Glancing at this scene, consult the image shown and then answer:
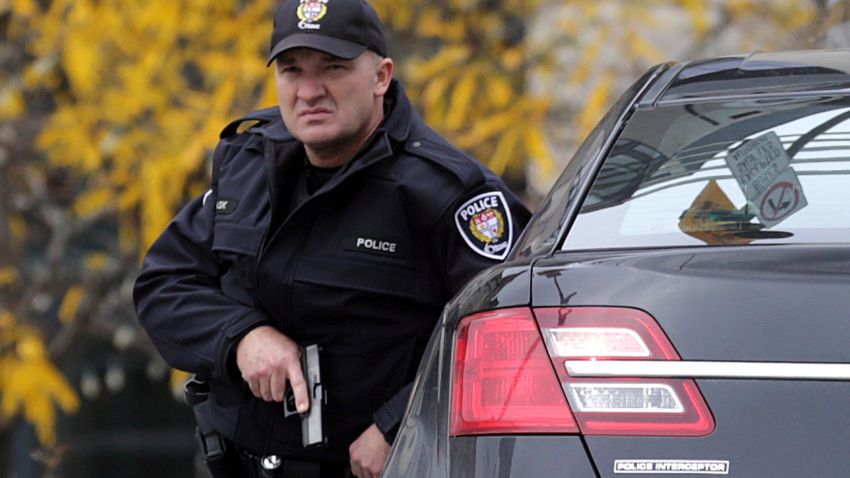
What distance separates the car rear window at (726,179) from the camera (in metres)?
2.26

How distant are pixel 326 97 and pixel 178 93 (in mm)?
3729

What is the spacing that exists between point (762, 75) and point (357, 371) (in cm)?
100

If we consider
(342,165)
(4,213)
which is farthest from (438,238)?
(4,213)

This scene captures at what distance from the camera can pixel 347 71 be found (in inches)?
125

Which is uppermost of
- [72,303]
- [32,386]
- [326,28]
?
[326,28]

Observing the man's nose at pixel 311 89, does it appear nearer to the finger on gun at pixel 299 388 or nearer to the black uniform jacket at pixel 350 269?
the black uniform jacket at pixel 350 269

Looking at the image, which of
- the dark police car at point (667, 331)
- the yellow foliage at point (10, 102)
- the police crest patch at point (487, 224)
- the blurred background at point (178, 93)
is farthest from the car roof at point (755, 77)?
the yellow foliage at point (10, 102)

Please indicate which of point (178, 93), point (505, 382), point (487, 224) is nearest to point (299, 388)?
point (487, 224)

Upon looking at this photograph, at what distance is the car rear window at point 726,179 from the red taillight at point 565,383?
8.3 inches

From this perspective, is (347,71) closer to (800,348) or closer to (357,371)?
(357,371)

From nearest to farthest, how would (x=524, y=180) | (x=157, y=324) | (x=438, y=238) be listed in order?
(x=438, y=238), (x=157, y=324), (x=524, y=180)

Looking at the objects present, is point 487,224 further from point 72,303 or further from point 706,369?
point 72,303

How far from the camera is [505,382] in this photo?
2141 mm

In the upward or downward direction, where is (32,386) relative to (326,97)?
downward
